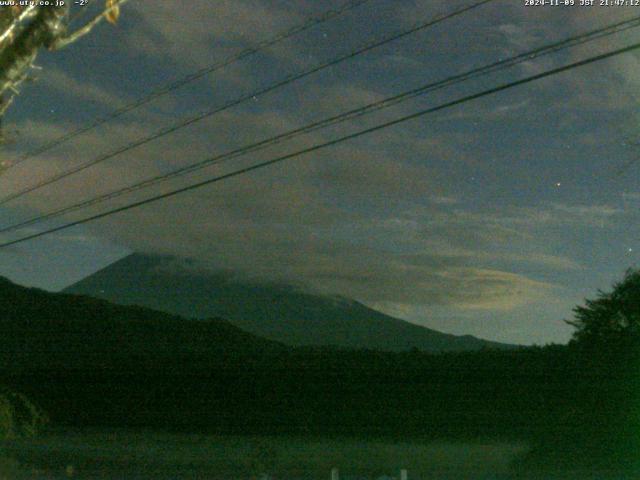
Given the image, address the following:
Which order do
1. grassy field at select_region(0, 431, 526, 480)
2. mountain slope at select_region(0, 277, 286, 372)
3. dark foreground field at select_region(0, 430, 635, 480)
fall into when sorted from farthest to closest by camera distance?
mountain slope at select_region(0, 277, 286, 372), grassy field at select_region(0, 431, 526, 480), dark foreground field at select_region(0, 430, 635, 480)

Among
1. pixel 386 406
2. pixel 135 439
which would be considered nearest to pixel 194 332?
pixel 135 439

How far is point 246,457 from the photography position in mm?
27703

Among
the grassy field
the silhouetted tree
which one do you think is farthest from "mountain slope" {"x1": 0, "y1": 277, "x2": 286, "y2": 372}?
the silhouetted tree

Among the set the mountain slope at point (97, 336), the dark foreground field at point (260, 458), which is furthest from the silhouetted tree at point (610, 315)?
the mountain slope at point (97, 336)

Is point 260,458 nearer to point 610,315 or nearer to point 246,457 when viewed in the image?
point 246,457

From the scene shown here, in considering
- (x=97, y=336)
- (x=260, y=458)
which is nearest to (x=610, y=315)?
(x=260, y=458)

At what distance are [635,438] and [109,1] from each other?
17142 millimetres

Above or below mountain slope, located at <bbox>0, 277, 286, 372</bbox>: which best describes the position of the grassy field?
below

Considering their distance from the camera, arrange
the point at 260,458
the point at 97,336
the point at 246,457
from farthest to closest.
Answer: the point at 97,336 < the point at 246,457 < the point at 260,458

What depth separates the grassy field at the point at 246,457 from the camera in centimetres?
2386

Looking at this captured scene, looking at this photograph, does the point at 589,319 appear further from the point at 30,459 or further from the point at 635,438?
the point at 30,459

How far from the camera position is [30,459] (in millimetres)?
27953

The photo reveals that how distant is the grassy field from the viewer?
23859 millimetres

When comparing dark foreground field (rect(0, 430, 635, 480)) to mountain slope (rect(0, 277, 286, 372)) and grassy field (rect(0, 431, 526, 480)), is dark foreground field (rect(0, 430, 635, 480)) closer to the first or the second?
grassy field (rect(0, 431, 526, 480))
